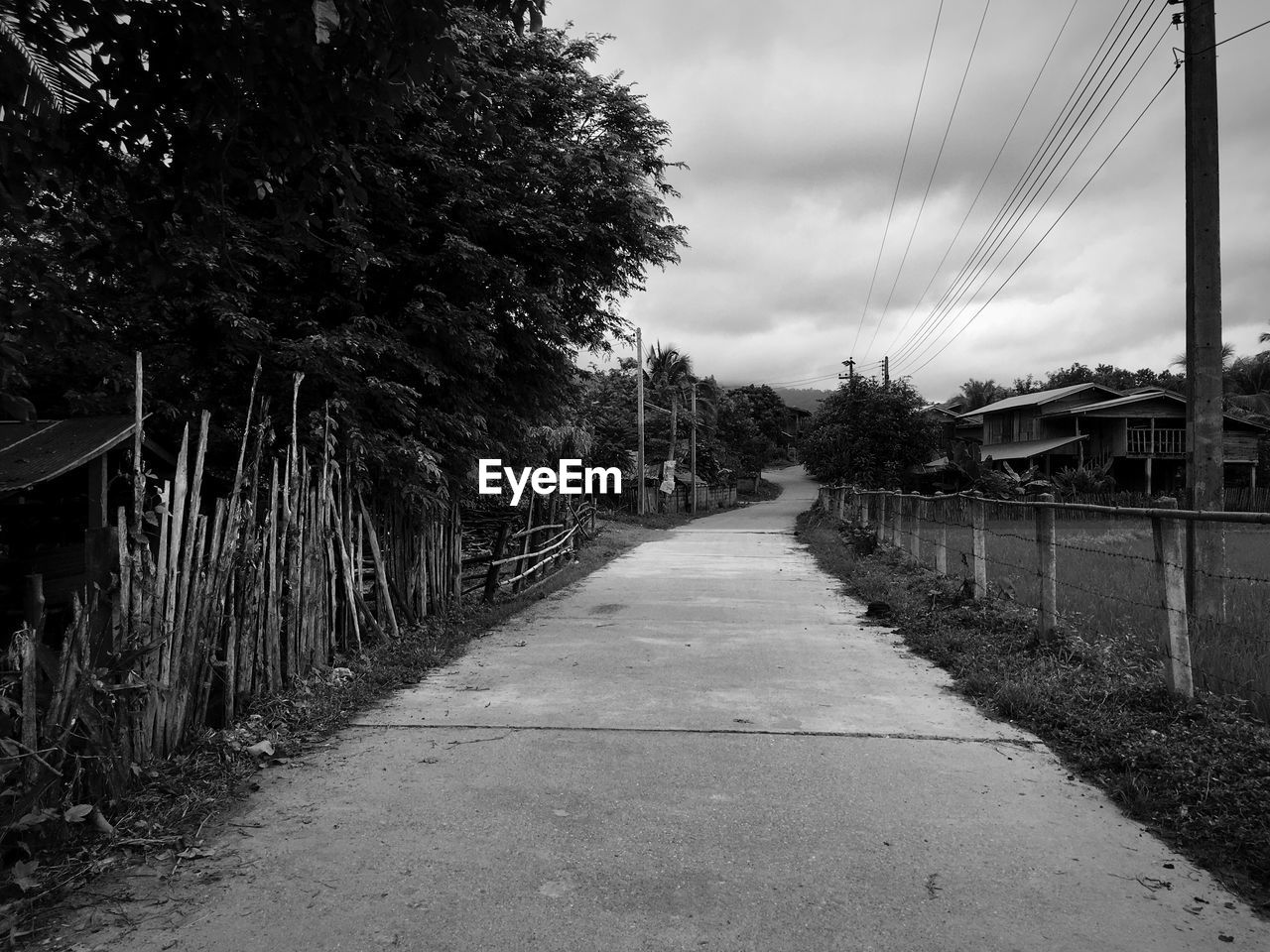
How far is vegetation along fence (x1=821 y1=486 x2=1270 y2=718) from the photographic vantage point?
17.1ft

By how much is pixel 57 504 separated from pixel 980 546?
375 inches

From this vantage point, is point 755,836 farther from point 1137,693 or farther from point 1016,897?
point 1137,693

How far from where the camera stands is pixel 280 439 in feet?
22.7

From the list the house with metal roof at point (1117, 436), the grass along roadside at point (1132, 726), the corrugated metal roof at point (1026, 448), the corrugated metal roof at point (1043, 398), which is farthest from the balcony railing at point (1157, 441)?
the grass along roadside at point (1132, 726)

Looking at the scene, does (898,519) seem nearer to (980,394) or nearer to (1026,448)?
(1026,448)

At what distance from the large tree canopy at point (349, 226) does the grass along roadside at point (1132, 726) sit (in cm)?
445

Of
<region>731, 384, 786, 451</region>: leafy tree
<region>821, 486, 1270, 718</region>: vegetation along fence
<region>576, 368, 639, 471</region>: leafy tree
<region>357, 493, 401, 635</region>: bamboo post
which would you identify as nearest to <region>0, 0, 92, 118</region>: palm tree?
<region>357, 493, 401, 635</region>: bamboo post

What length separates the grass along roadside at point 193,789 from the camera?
3074mm

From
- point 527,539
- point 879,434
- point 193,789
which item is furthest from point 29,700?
point 879,434

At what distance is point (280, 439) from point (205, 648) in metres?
2.63

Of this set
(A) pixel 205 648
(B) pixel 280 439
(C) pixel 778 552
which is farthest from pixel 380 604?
(C) pixel 778 552

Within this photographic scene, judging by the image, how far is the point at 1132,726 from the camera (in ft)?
16.0

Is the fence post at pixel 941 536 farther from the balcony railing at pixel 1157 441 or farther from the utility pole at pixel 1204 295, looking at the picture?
the balcony railing at pixel 1157 441

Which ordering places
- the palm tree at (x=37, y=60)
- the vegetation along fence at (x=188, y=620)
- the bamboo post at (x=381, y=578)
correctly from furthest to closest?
the bamboo post at (x=381, y=578), the vegetation along fence at (x=188, y=620), the palm tree at (x=37, y=60)
